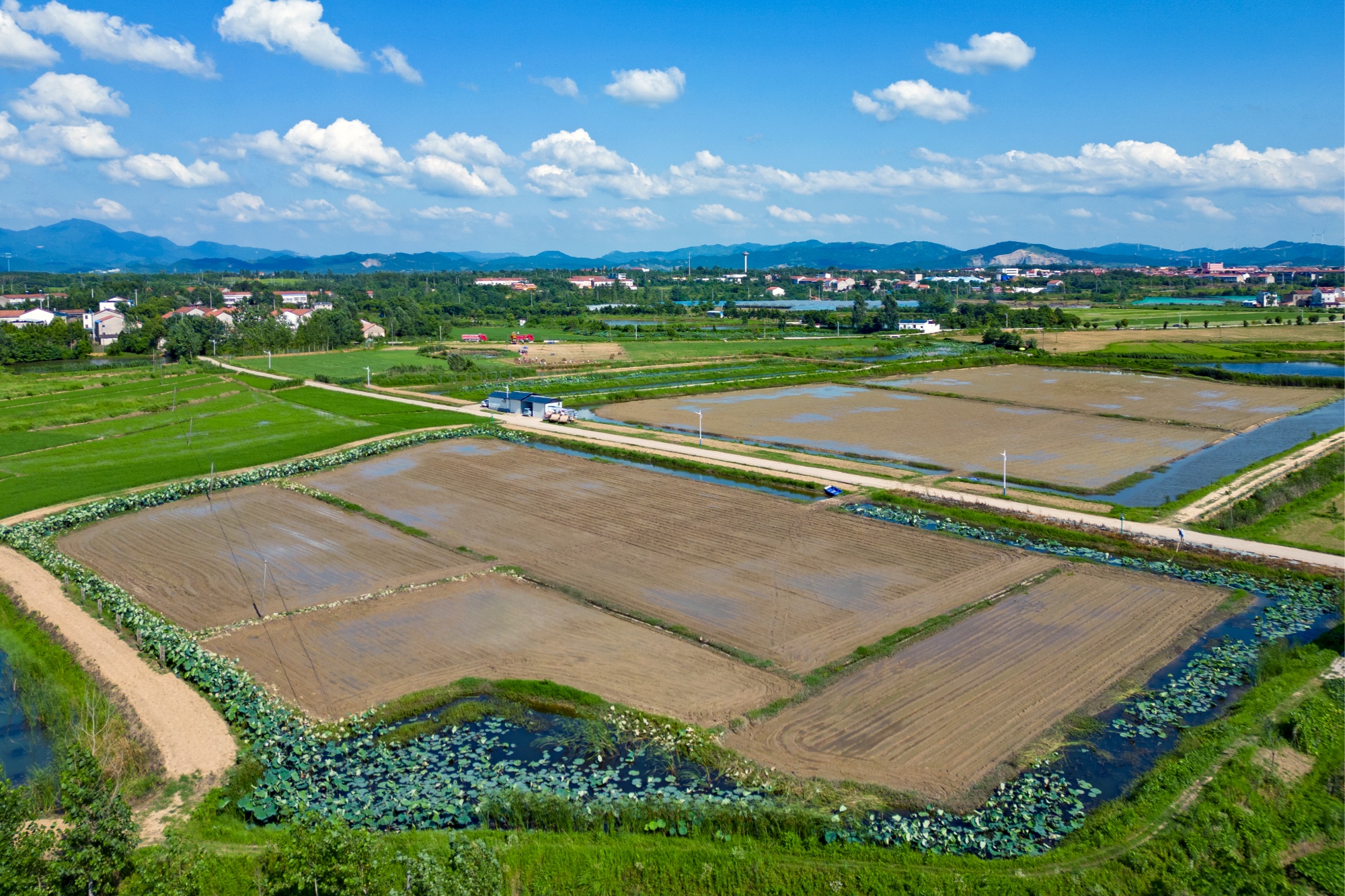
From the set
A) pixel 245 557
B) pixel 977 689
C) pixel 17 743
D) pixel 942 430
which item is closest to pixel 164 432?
pixel 245 557

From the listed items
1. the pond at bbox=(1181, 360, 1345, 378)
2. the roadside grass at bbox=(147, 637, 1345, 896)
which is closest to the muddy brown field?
the pond at bbox=(1181, 360, 1345, 378)

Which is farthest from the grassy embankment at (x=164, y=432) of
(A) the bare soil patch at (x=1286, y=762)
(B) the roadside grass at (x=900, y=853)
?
(A) the bare soil patch at (x=1286, y=762)

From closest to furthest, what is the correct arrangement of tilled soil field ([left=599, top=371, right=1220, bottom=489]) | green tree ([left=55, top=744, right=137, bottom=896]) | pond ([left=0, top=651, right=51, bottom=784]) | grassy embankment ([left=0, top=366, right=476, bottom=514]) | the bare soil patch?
green tree ([left=55, top=744, right=137, bottom=896])
the bare soil patch
pond ([left=0, top=651, right=51, bottom=784])
grassy embankment ([left=0, top=366, right=476, bottom=514])
tilled soil field ([left=599, top=371, right=1220, bottom=489])

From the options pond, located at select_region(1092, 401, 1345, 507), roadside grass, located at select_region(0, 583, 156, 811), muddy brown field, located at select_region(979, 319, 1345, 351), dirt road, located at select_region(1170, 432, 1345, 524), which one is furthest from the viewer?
muddy brown field, located at select_region(979, 319, 1345, 351)

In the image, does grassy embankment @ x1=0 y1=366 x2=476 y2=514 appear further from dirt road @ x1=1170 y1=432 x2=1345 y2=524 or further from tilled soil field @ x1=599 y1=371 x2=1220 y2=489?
dirt road @ x1=1170 y1=432 x2=1345 y2=524

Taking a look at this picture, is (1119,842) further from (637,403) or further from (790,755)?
(637,403)

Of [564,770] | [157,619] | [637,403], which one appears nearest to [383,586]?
[157,619]

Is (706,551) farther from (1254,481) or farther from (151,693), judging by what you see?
(1254,481)
